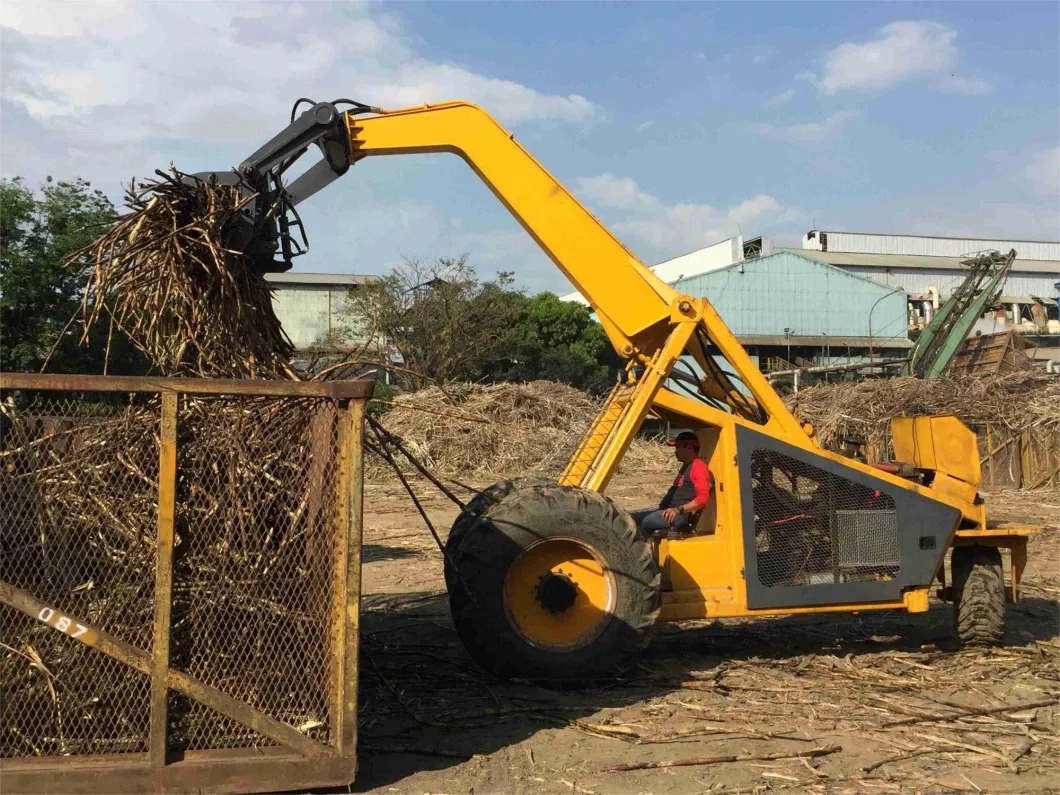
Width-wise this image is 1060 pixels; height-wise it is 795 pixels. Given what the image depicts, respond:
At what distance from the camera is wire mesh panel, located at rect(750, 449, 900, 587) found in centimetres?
624

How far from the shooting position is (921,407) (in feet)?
61.4

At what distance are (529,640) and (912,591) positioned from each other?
2.85 m

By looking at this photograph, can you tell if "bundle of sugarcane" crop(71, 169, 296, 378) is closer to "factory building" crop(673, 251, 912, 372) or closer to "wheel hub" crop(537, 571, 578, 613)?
"wheel hub" crop(537, 571, 578, 613)

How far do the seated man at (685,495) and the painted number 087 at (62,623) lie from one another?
3508 millimetres

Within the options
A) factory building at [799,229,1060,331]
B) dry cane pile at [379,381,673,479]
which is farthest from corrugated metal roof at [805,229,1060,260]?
dry cane pile at [379,381,673,479]

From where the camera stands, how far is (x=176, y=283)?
4715mm

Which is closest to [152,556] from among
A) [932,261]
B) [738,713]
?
[738,713]

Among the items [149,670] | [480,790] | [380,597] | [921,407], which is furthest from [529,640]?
[921,407]

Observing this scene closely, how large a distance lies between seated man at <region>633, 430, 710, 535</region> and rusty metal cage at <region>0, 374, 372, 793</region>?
8.58 ft

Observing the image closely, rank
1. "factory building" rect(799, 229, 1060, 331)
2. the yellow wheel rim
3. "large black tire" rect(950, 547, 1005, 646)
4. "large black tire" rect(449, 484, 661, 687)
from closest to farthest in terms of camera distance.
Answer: "large black tire" rect(449, 484, 661, 687), the yellow wheel rim, "large black tire" rect(950, 547, 1005, 646), "factory building" rect(799, 229, 1060, 331)

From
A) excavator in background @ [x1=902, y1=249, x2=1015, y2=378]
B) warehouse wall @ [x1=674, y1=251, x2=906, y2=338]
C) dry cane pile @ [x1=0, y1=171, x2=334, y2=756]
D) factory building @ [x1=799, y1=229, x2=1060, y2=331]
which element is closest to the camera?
dry cane pile @ [x1=0, y1=171, x2=334, y2=756]

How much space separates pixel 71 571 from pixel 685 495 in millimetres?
4119

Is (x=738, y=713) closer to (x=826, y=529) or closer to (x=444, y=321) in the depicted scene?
(x=826, y=529)

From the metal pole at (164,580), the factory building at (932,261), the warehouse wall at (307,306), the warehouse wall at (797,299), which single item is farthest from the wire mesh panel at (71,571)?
the factory building at (932,261)
